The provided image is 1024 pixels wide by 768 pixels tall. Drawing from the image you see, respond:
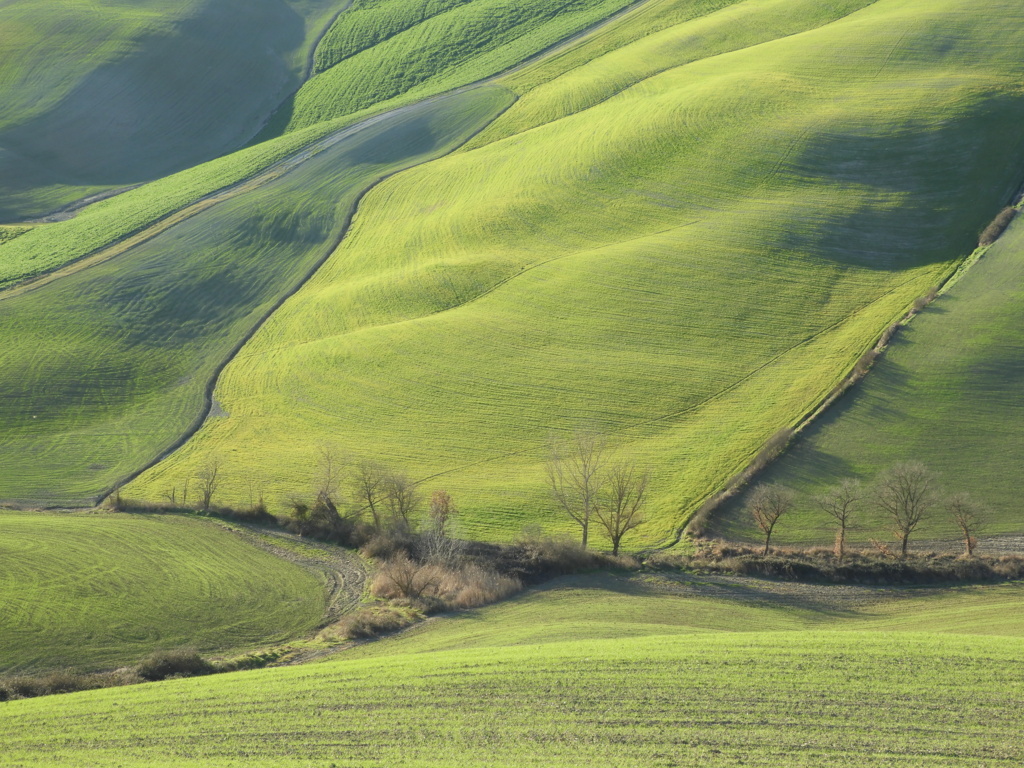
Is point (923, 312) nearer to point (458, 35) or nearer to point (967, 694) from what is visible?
point (967, 694)

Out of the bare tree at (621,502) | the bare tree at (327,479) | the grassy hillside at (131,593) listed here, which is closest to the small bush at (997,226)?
the bare tree at (621,502)

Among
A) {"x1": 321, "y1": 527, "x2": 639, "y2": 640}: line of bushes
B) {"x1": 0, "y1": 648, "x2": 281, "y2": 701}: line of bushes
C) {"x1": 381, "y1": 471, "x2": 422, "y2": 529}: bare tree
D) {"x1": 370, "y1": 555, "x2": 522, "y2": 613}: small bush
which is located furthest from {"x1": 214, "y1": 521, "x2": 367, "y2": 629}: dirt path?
{"x1": 0, "y1": 648, "x2": 281, "y2": 701}: line of bushes

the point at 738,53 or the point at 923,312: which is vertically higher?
the point at 738,53

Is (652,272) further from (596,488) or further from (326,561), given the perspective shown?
(326,561)

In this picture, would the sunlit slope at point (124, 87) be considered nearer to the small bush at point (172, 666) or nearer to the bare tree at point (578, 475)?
the bare tree at point (578, 475)

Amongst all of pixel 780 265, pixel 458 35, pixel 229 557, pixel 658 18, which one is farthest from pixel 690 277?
pixel 458 35

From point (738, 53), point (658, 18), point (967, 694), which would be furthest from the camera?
point (658, 18)

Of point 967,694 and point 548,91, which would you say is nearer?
point 967,694

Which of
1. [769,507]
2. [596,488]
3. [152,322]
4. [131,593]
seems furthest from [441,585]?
[152,322]
